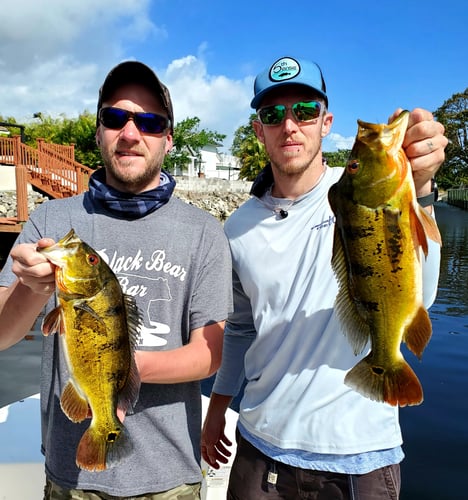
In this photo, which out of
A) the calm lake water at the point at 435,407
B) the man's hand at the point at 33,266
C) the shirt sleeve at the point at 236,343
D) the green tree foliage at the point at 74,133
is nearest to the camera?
the man's hand at the point at 33,266

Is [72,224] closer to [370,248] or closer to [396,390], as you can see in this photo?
[370,248]

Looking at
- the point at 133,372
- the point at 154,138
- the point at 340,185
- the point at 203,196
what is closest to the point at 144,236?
the point at 154,138

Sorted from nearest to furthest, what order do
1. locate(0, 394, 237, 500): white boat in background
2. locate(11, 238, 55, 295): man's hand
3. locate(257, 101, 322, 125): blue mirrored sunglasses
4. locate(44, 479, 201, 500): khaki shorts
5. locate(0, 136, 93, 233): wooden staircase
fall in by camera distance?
locate(11, 238, 55, 295): man's hand, locate(44, 479, 201, 500): khaki shorts, locate(257, 101, 322, 125): blue mirrored sunglasses, locate(0, 394, 237, 500): white boat in background, locate(0, 136, 93, 233): wooden staircase

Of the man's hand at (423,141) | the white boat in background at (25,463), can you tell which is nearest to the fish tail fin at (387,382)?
the man's hand at (423,141)

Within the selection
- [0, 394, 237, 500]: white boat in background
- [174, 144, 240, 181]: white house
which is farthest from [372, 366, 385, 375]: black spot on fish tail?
[174, 144, 240, 181]: white house

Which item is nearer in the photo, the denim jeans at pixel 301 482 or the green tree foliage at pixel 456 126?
the denim jeans at pixel 301 482

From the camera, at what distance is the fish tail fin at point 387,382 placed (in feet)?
6.69

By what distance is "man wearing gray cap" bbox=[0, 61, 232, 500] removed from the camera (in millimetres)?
2377

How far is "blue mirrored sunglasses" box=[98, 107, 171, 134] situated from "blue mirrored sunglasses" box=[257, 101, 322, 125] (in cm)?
77

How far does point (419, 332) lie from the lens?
6.79 ft

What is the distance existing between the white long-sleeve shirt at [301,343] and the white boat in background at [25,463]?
52.7 inches

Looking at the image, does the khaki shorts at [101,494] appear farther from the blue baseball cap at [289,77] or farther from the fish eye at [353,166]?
the blue baseball cap at [289,77]

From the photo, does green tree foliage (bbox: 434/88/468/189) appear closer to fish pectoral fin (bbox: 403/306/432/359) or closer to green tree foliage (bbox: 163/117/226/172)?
green tree foliage (bbox: 163/117/226/172)

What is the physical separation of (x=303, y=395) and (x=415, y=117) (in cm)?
167
